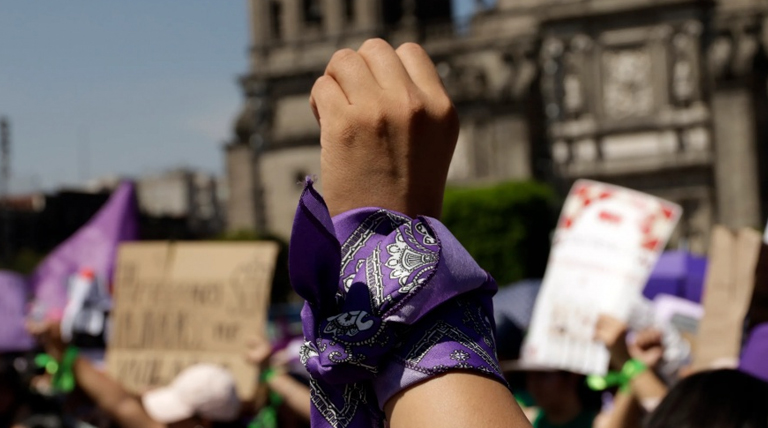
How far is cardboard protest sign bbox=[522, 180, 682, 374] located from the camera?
550 centimetres

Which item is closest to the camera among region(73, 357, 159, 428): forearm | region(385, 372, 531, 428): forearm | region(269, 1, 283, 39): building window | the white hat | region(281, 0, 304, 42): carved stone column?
region(385, 372, 531, 428): forearm

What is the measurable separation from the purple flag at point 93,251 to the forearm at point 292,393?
100 inches

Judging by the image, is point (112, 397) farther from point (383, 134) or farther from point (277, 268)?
point (277, 268)


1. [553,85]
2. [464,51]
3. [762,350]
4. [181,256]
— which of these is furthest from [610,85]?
[762,350]

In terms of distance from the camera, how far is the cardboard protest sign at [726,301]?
460 cm

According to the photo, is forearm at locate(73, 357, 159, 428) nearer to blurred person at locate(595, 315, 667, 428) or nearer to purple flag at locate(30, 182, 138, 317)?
blurred person at locate(595, 315, 667, 428)

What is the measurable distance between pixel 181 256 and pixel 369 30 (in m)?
48.3

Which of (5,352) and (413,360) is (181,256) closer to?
(5,352)

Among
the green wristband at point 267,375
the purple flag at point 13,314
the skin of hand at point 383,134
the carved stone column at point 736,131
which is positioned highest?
the skin of hand at point 383,134

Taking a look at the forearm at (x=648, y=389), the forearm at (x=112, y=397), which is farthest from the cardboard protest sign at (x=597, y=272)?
the forearm at (x=112, y=397)

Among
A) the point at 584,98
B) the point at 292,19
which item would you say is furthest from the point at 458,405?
the point at 292,19

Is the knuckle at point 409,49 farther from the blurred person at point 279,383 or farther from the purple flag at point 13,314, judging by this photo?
the purple flag at point 13,314

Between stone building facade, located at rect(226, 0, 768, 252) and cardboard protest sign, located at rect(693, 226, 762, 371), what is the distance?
1738 inches

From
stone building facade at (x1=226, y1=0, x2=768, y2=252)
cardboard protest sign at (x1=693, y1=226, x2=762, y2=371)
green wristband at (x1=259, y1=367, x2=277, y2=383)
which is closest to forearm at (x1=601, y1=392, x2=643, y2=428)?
cardboard protest sign at (x1=693, y1=226, x2=762, y2=371)
